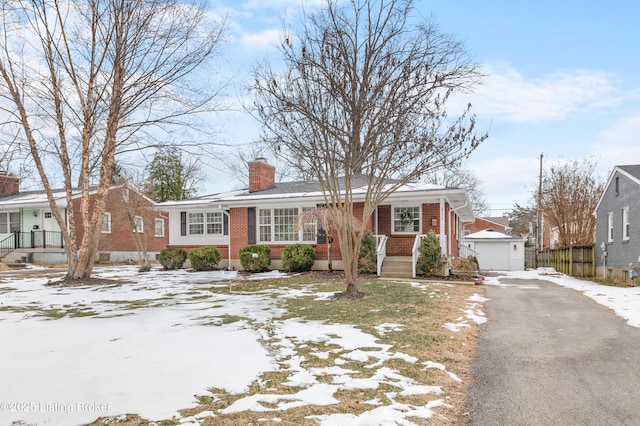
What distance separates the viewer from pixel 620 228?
54.9 ft

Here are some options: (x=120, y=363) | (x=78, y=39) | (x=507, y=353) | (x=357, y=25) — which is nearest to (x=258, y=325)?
(x=120, y=363)

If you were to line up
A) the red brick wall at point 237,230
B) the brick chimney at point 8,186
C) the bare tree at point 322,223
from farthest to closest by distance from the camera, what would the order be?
the brick chimney at point 8,186
the red brick wall at point 237,230
the bare tree at point 322,223

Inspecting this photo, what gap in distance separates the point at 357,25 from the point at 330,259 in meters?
9.23

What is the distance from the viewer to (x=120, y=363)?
15.1 feet

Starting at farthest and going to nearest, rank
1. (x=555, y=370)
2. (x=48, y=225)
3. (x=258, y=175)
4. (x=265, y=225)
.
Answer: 1. (x=48, y=225)
2. (x=258, y=175)
3. (x=265, y=225)
4. (x=555, y=370)

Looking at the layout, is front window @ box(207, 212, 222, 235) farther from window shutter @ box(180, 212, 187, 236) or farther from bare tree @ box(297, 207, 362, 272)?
bare tree @ box(297, 207, 362, 272)

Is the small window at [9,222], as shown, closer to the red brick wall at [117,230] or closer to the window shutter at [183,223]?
the red brick wall at [117,230]

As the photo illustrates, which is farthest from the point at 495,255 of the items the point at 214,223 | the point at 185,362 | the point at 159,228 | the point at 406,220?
the point at 185,362

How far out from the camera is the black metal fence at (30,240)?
24250 millimetres

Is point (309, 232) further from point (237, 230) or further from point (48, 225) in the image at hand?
point (48, 225)

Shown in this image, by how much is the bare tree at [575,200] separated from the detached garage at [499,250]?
9.01 ft

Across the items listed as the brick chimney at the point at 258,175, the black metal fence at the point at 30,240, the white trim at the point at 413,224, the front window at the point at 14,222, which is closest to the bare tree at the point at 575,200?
the white trim at the point at 413,224

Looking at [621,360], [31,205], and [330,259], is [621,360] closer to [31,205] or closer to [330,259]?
[330,259]

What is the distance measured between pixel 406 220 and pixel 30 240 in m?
21.4
